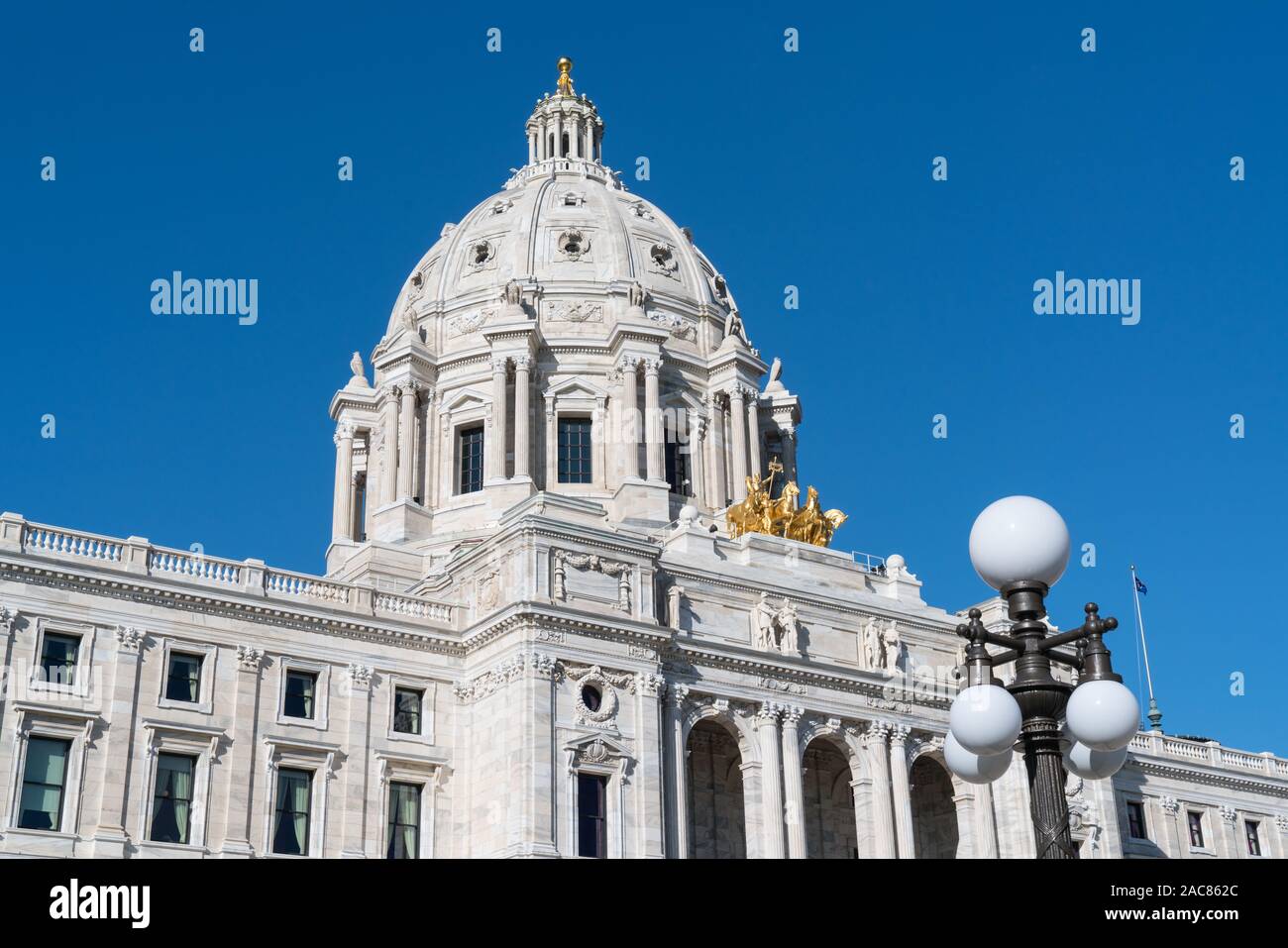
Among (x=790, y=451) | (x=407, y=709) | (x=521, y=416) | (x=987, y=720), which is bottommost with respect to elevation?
(x=987, y=720)

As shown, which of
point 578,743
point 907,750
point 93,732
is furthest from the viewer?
point 907,750

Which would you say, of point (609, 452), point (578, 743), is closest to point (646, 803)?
point (578, 743)

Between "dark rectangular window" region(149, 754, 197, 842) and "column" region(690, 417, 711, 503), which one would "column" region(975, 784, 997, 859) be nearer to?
"column" region(690, 417, 711, 503)

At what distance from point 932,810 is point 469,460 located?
26.3 metres

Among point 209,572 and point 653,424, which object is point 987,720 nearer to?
point 209,572

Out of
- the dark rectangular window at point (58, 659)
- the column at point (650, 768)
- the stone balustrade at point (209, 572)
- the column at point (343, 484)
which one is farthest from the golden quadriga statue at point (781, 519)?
the dark rectangular window at point (58, 659)

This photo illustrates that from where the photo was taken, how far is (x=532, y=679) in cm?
4828

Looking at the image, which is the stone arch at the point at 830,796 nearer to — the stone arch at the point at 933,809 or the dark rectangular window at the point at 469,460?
the stone arch at the point at 933,809

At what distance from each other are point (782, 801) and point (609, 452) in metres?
23.5

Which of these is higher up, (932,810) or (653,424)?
(653,424)

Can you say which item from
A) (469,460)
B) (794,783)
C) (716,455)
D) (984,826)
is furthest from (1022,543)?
(469,460)

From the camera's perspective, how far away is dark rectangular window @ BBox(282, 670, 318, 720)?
48438 millimetres
